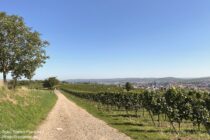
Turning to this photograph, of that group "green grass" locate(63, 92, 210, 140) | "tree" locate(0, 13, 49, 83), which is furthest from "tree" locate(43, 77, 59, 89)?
"green grass" locate(63, 92, 210, 140)

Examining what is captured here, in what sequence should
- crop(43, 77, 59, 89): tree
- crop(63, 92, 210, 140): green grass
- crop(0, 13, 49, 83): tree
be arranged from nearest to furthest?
1. crop(63, 92, 210, 140): green grass
2. crop(0, 13, 49, 83): tree
3. crop(43, 77, 59, 89): tree

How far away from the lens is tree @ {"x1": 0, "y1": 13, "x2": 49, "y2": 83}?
40062mm

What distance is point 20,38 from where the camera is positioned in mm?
41406

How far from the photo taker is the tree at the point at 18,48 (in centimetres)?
4006

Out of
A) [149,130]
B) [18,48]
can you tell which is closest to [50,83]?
[18,48]

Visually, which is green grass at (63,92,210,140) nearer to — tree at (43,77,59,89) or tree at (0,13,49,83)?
tree at (0,13,49,83)

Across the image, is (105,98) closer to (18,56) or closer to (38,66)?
(38,66)

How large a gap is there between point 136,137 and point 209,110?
10.2m

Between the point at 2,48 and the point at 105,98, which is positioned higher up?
the point at 2,48

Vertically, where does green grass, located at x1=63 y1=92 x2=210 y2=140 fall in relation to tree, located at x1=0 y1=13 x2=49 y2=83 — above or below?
below

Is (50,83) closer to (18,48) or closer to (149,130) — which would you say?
(18,48)

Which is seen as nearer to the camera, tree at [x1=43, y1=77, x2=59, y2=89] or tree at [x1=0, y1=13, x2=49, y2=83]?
tree at [x1=0, y1=13, x2=49, y2=83]

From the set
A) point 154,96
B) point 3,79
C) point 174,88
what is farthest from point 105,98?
point 174,88

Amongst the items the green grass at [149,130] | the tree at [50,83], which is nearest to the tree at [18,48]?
the green grass at [149,130]
